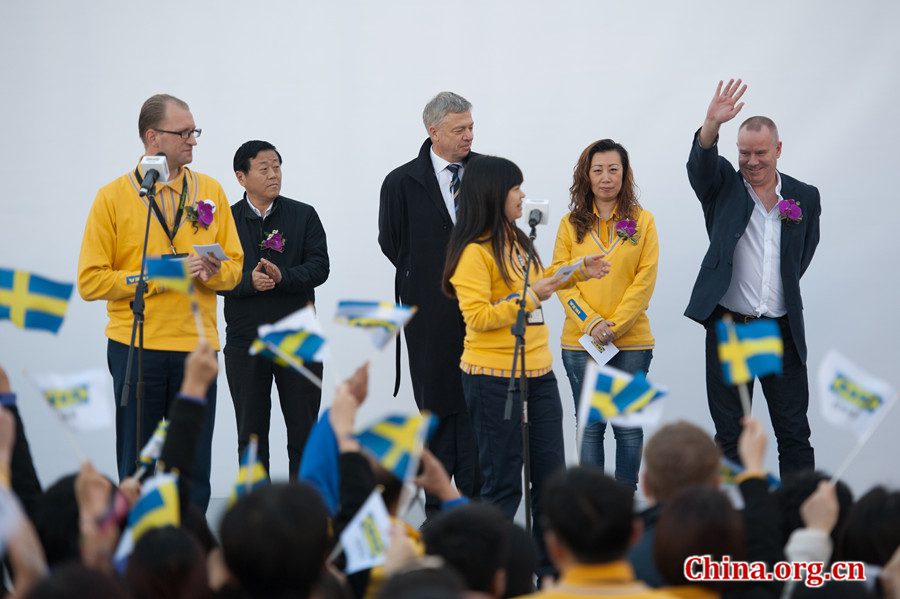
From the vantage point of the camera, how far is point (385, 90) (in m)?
5.29

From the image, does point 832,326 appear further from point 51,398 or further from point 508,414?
point 51,398

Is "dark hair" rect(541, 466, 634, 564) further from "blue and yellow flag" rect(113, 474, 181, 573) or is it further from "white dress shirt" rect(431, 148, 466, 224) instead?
"white dress shirt" rect(431, 148, 466, 224)

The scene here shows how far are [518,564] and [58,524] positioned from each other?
2.82 feet

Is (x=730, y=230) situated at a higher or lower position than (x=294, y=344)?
higher

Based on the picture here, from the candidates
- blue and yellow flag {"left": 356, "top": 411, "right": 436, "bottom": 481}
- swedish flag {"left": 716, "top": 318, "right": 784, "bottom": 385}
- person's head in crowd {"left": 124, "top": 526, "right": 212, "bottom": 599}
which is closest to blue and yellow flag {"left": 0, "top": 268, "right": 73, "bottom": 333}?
blue and yellow flag {"left": 356, "top": 411, "right": 436, "bottom": 481}

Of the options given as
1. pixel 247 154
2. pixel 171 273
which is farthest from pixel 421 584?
pixel 247 154

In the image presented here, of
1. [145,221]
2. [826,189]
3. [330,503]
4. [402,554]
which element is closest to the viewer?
[402,554]

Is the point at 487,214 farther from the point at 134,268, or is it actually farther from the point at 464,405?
the point at 134,268

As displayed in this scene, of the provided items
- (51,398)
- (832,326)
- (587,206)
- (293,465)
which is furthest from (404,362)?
(51,398)

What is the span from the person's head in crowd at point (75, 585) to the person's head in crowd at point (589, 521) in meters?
0.71

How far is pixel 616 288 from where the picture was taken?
174 inches

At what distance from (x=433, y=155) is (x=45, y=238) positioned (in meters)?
2.02

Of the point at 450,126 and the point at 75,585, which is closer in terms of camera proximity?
the point at 75,585

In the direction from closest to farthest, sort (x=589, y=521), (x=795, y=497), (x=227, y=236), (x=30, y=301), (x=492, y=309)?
(x=589, y=521) < (x=795, y=497) < (x=30, y=301) < (x=492, y=309) < (x=227, y=236)
